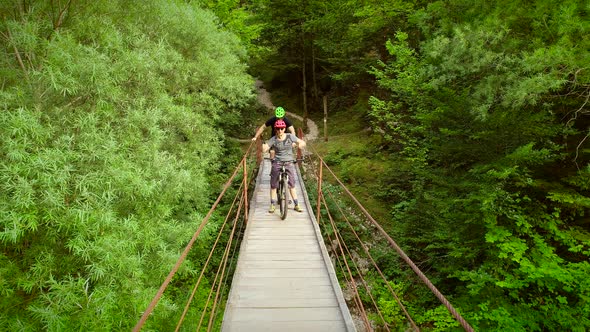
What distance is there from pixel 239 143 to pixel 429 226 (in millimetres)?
10973

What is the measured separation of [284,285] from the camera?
3869 millimetres

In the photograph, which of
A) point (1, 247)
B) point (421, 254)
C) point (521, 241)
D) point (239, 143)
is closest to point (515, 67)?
point (521, 241)

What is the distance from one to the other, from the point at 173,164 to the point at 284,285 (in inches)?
147

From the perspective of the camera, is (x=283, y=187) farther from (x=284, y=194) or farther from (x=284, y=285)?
(x=284, y=285)

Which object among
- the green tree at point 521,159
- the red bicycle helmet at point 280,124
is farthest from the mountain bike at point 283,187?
the green tree at point 521,159

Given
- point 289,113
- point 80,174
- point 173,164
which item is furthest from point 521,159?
point 289,113

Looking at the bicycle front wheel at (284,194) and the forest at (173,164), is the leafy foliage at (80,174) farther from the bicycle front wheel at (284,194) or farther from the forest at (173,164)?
the bicycle front wheel at (284,194)

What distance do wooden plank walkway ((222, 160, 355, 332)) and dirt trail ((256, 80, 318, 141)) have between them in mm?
11797

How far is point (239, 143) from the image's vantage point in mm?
17016

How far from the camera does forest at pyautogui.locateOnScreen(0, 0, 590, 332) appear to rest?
4.08 meters

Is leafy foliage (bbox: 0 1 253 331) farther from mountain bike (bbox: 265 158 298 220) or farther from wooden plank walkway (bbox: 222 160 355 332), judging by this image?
mountain bike (bbox: 265 158 298 220)

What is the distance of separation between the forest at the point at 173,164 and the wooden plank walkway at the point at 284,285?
1635mm

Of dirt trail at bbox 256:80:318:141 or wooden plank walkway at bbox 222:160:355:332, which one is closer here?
wooden plank walkway at bbox 222:160:355:332

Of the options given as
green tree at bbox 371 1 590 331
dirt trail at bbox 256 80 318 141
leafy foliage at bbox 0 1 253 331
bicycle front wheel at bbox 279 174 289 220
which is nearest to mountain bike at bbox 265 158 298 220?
bicycle front wheel at bbox 279 174 289 220
